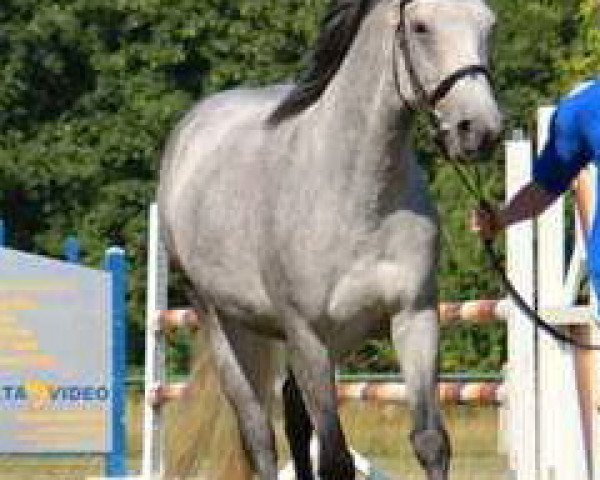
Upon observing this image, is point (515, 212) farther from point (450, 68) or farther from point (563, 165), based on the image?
point (450, 68)

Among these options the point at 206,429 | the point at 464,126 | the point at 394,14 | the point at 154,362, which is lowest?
the point at 206,429

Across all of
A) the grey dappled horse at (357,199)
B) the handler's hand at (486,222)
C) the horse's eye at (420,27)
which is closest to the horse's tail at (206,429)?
the grey dappled horse at (357,199)

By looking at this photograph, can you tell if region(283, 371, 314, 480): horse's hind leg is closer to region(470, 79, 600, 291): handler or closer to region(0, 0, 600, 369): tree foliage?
region(470, 79, 600, 291): handler

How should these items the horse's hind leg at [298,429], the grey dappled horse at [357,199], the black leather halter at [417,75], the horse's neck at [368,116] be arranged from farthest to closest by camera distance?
the horse's hind leg at [298,429] < the horse's neck at [368,116] < the grey dappled horse at [357,199] < the black leather halter at [417,75]

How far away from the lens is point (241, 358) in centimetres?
871

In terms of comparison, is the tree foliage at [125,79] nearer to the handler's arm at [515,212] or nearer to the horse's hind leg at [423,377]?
the horse's hind leg at [423,377]

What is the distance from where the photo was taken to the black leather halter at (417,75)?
6637 millimetres

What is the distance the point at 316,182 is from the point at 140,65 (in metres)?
29.2

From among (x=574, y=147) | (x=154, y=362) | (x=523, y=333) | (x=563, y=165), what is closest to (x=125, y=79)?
(x=154, y=362)

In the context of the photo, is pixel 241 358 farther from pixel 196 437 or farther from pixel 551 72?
pixel 551 72

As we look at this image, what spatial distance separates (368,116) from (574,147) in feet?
3.40

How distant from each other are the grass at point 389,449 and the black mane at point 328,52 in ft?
19.4

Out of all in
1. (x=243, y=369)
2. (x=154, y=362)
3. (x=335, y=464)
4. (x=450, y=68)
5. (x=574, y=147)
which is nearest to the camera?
(x=574, y=147)

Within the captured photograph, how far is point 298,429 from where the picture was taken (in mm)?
8414
